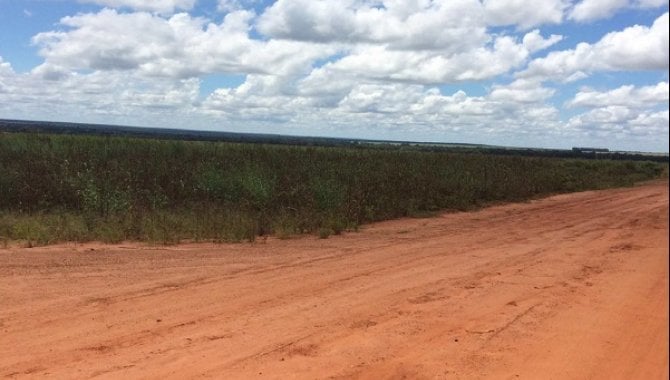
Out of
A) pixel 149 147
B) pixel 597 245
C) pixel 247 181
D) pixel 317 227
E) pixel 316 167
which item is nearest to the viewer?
pixel 597 245

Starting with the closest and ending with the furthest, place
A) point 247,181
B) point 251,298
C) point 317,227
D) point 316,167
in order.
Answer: point 251,298, point 317,227, point 247,181, point 316,167

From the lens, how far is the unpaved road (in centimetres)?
478

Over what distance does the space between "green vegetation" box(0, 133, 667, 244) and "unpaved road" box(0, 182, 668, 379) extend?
1.33m

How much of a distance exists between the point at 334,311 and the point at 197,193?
1060 centimetres

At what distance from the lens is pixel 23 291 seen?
6.72 meters

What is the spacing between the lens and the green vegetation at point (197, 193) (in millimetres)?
11281

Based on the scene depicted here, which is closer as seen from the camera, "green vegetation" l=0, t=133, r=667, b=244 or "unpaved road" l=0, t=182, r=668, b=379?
"unpaved road" l=0, t=182, r=668, b=379

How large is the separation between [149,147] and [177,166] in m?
6.91

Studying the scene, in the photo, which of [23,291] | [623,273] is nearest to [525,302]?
[623,273]

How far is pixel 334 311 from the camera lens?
245 inches

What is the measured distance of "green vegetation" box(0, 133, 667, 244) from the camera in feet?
37.0

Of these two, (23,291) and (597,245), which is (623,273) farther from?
(23,291)

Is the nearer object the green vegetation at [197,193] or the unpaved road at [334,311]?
the unpaved road at [334,311]

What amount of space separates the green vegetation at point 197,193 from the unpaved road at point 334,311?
1.33 m
